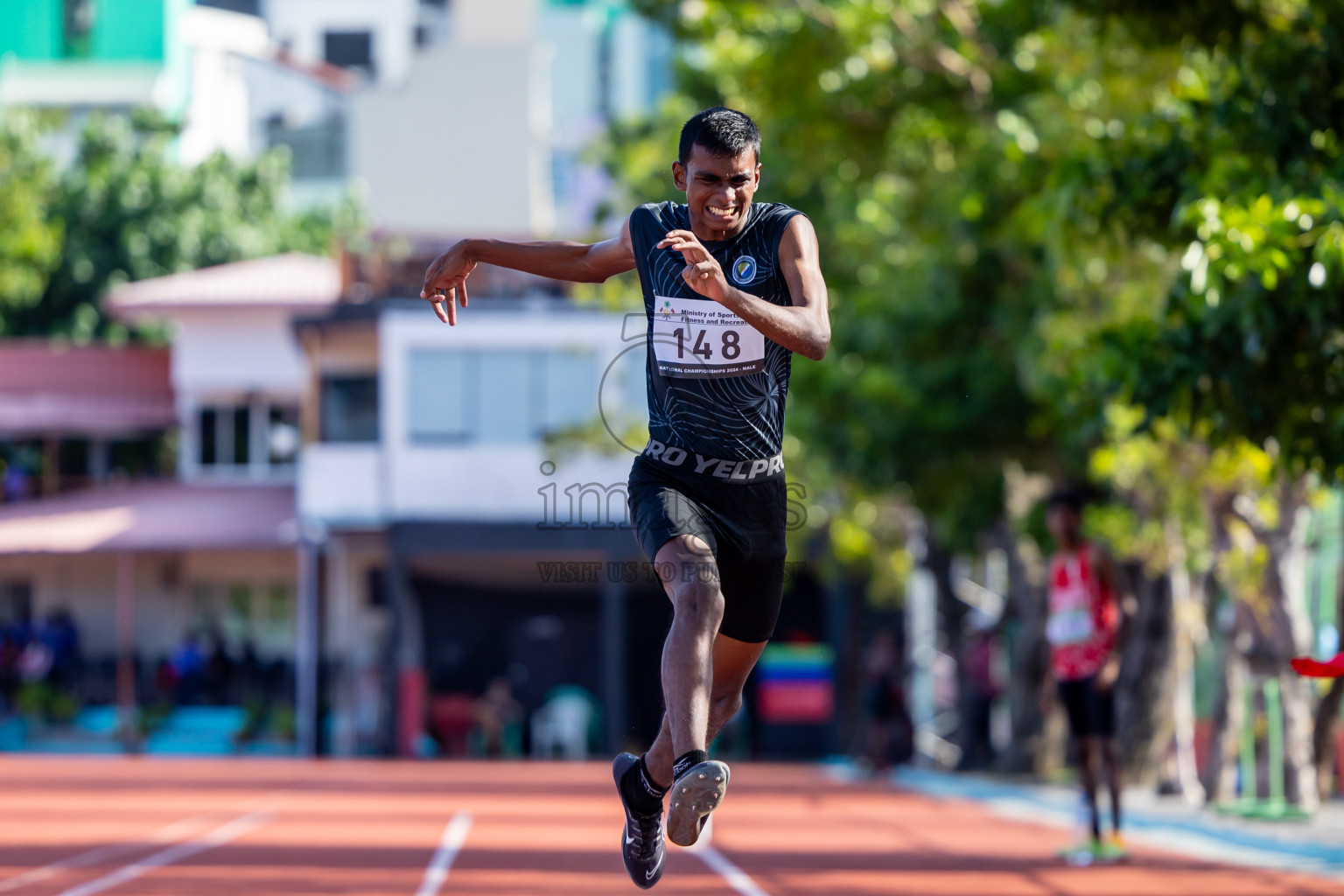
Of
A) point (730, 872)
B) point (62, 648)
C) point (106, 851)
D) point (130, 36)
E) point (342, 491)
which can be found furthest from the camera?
point (130, 36)

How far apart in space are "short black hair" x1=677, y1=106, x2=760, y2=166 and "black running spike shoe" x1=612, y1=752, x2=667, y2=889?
1.74m

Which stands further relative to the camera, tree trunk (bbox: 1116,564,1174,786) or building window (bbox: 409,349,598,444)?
building window (bbox: 409,349,598,444)

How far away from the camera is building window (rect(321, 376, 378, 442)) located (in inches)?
1518

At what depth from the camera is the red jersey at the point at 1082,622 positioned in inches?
468

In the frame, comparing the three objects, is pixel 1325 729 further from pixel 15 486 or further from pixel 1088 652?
pixel 15 486

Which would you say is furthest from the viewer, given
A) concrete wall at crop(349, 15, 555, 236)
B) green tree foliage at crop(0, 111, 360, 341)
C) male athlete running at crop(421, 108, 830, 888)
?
concrete wall at crop(349, 15, 555, 236)

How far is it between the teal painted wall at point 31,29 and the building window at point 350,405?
21939mm

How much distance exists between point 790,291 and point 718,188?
13.5 inches

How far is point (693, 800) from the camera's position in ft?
16.3

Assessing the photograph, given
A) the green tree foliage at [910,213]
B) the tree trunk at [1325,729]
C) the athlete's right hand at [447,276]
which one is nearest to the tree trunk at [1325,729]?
the tree trunk at [1325,729]

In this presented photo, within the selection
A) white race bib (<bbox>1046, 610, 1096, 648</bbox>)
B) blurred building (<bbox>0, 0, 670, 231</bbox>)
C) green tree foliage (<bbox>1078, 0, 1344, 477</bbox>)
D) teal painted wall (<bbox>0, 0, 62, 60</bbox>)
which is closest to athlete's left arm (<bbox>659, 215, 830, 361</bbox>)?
green tree foliage (<bbox>1078, 0, 1344, 477</bbox>)

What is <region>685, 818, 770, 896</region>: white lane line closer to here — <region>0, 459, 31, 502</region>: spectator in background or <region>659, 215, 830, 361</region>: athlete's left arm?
<region>659, 215, 830, 361</region>: athlete's left arm

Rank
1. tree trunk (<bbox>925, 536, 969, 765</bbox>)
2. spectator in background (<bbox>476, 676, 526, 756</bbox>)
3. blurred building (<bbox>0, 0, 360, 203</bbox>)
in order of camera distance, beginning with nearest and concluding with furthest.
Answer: tree trunk (<bbox>925, 536, 969, 765</bbox>) < spectator in background (<bbox>476, 676, 526, 756</bbox>) < blurred building (<bbox>0, 0, 360, 203</bbox>)

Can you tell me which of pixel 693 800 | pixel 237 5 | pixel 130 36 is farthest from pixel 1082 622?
pixel 237 5
